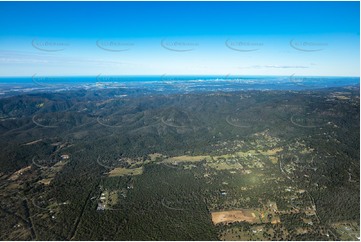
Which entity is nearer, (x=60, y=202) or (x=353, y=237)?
(x=353, y=237)

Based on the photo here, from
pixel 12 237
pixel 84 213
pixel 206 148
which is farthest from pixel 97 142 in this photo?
pixel 12 237

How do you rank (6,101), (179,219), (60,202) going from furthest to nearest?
(6,101) < (60,202) < (179,219)

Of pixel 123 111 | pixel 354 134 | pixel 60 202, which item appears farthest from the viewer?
pixel 123 111

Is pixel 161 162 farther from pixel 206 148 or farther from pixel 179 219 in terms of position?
pixel 179 219

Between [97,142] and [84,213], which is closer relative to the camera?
[84,213]

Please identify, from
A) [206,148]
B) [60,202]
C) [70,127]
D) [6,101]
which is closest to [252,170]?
[206,148]

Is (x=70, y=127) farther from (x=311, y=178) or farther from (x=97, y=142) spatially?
(x=311, y=178)

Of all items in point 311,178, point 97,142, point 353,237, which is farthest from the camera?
point 97,142

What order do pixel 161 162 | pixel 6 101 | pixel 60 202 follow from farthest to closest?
1. pixel 6 101
2. pixel 161 162
3. pixel 60 202
